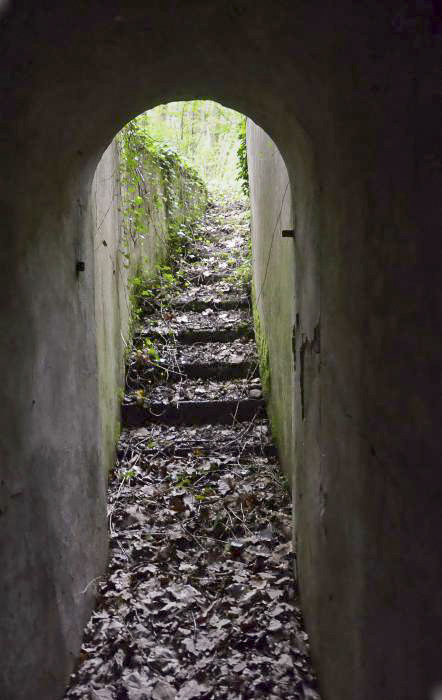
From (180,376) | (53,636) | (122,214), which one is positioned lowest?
(53,636)

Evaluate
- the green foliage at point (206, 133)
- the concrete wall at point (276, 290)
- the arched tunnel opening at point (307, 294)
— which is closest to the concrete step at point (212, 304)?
the concrete wall at point (276, 290)

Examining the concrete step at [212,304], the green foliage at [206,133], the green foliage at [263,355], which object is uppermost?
the green foliage at [206,133]

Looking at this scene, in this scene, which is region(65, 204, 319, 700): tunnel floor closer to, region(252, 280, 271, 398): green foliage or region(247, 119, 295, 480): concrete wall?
region(252, 280, 271, 398): green foliage

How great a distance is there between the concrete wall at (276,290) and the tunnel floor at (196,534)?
0.44 m

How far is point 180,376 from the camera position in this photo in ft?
19.3

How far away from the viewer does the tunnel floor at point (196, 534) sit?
2721 millimetres

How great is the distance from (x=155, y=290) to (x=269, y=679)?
17.8ft

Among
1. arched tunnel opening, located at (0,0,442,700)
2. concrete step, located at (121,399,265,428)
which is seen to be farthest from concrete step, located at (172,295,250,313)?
arched tunnel opening, located at (0,0,442,700)

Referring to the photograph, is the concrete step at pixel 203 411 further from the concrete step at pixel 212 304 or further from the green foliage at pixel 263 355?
the concrete step at pixel 212 304

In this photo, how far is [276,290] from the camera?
4.57 m

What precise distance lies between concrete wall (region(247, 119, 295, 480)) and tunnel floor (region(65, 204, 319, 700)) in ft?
1.43

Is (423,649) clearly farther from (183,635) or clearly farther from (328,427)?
(183,635)

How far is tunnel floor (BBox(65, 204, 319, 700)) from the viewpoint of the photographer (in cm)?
272

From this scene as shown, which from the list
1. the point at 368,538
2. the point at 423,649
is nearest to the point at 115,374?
the point at 368,538
